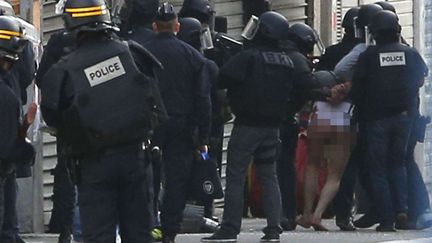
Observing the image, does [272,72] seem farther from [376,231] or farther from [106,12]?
[106,12]

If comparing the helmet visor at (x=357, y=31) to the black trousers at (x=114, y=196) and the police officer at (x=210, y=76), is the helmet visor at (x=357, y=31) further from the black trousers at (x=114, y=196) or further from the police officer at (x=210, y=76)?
the black trousers at (x=114, y=196)

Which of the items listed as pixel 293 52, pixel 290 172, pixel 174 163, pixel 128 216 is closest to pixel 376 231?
pixel 290 172

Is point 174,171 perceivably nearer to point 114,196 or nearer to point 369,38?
point 114,196

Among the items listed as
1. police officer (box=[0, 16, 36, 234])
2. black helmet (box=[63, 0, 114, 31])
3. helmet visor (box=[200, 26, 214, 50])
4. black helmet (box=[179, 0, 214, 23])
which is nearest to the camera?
black helmet (box=[63, 0, 114, 31])

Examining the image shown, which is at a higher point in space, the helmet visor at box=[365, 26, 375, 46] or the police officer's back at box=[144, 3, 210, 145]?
the police officer's back at box=[144, 3, 210, 145]

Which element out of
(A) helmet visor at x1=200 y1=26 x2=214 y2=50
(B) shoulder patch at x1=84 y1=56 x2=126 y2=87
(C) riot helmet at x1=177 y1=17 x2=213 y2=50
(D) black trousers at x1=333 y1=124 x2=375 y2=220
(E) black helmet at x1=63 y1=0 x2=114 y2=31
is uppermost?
(E) black helmet at x1=63 y1=0 x2=114 y2=31

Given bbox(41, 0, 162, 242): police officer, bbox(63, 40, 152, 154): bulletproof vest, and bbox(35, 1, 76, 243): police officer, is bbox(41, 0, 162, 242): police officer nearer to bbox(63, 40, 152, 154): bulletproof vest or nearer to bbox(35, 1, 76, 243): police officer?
bbox(63, 40, 152, 154): bulletproof vest

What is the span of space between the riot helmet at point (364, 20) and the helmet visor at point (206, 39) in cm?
151

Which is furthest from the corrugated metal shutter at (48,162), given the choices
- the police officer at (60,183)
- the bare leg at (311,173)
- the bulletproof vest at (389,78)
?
the bulletproof vest at (389,78)

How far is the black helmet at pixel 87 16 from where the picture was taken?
9.24m

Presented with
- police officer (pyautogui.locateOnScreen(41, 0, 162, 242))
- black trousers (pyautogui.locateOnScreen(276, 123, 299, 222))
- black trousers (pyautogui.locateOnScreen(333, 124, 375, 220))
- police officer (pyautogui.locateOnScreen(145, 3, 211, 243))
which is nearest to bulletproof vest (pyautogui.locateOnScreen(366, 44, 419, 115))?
black trousers (pyautogui.locateOnScreen(333, 124, 375, 220))

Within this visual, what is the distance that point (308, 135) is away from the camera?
1504cm

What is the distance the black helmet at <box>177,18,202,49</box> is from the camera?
546 inches

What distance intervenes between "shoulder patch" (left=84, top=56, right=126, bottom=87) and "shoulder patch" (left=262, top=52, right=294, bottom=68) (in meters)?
3.73
